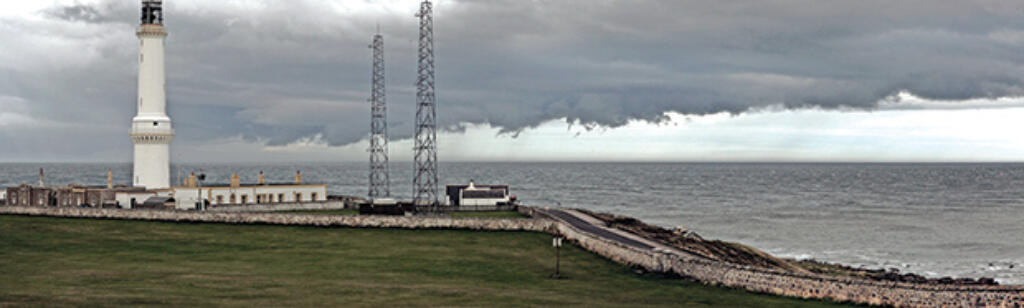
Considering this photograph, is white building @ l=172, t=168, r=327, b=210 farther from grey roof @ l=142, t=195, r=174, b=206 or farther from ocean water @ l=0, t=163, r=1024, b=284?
ocean water @ l=0, t=163, r=1024, b=284

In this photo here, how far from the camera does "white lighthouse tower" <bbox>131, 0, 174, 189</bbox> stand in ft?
247

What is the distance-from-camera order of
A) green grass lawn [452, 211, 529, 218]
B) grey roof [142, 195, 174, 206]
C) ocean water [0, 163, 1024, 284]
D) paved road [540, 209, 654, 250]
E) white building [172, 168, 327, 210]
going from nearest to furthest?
paved road [540, 209, 654, 250] < ocean water [0, 163, 1024, 284] < green grass lawn [452, 211, 529, 218] < grey roof [142, 195, 174, 206] < white building [172, 168, 327, 210]

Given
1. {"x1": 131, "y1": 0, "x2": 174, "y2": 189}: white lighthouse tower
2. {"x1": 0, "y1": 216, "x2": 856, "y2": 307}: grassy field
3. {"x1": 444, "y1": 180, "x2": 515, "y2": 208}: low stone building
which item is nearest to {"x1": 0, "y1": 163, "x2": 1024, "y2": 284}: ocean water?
{"x1": 131, "y1": 0, "x2": 174, "y2": 189}: white lighthouse tower

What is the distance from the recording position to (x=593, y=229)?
6162 centimetres

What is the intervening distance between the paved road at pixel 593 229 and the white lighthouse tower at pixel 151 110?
34157 millimetres

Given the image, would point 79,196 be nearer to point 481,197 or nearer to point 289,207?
point 289,207

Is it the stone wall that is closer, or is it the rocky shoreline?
the rocky shoreline

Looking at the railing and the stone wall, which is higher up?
the railing

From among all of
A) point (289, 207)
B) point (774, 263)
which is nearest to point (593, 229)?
point (774, 263)

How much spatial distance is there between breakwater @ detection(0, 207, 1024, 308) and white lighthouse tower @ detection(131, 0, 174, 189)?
12839 mm

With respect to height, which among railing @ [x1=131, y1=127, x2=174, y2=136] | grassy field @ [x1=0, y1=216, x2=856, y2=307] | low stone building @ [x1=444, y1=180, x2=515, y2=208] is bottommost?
grassy field @ [x1=0, y1=216, x2=856, y2=307]

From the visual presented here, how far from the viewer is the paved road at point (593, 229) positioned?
51.4m

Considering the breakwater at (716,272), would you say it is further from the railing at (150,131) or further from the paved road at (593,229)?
the railing at (150,131)

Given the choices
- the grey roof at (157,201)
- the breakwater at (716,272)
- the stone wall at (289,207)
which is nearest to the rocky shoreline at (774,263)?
the breakwater at (716,272)
